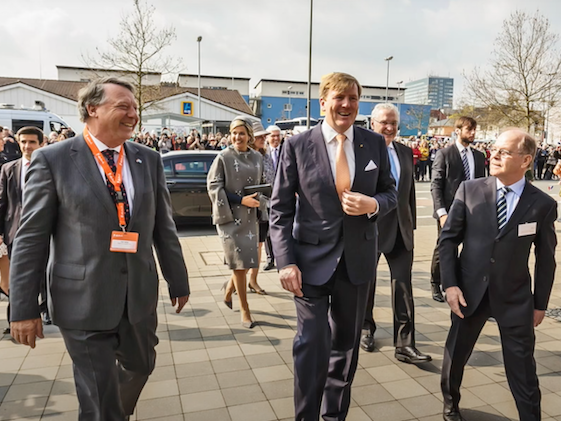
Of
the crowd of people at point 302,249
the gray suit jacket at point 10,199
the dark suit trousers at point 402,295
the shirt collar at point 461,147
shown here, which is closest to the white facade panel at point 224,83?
the shirt collar at point 461,147

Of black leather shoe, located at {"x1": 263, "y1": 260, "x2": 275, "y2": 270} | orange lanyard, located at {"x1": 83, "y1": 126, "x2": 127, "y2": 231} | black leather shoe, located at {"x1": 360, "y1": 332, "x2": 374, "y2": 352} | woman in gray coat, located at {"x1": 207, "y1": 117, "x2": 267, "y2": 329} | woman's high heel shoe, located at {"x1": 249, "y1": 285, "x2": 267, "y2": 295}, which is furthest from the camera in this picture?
black leather shoe, located at {"x1": 263, "y1": 260, "x2": 275, "y2": 270}

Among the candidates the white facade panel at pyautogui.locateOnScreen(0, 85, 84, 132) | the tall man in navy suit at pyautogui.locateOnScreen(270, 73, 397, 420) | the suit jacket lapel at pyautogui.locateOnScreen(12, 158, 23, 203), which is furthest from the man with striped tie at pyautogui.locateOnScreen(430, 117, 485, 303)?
the white facade panel at pyautogui.locateOnScreen(0, 85, 84, 132)

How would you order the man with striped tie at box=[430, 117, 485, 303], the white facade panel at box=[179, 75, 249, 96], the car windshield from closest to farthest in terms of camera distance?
the man with striped tie at box=[430, 117, 485, 303] → the car windshield → the white facade panel at box=[179, 75, 249, 96]

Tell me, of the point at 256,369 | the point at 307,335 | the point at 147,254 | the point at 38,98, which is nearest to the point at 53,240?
the point at 147,254

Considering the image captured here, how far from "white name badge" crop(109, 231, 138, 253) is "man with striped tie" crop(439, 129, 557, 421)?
1.88 metres

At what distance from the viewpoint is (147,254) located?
2.46m

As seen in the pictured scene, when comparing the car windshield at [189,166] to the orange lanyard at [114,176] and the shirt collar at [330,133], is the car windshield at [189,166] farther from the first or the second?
the orange lanyard at [114,176]

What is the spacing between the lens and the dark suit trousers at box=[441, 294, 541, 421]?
2.81 metres

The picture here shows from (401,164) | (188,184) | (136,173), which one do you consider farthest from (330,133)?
(188,184)

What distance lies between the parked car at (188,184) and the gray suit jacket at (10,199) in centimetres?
568

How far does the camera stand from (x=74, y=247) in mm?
2240

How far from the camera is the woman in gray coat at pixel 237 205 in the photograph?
4836mm

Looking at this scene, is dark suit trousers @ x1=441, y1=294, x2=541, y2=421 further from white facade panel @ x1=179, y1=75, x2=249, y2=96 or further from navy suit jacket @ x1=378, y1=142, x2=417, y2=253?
white facade panel @ x1=179, y1=75, x2=249, y2=96

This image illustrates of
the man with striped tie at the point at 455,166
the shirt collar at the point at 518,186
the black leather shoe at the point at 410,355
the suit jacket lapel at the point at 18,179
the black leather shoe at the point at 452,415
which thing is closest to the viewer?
the shirt collar at the point at 518,186
